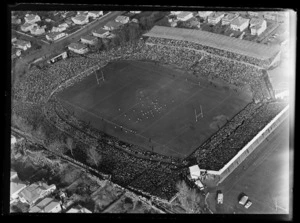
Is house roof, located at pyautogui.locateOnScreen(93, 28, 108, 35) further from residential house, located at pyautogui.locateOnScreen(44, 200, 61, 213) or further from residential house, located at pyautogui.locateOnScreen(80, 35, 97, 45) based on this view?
residential house, located at pyautogui.locateOnScreen(44, 200, 61, 213)

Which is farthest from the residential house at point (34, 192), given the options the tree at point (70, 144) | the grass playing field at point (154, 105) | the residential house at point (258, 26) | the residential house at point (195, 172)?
the residential house at point (258, 26)

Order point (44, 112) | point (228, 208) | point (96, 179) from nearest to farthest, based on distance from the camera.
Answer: point (228, 208) → point (96, 179) → point (44, 112)

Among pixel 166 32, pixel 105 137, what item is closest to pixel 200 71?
pixel 166 32

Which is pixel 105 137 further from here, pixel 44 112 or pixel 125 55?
pixel 125 55

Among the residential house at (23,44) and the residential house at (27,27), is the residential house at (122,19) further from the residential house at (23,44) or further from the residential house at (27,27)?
the residential house at (23,44)

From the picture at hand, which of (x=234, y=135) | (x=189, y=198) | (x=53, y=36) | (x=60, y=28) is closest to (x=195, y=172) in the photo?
(x=189, y=198)

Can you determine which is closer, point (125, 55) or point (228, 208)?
point (228, 208)

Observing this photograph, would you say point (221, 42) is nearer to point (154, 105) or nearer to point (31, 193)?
point (154, 105)
